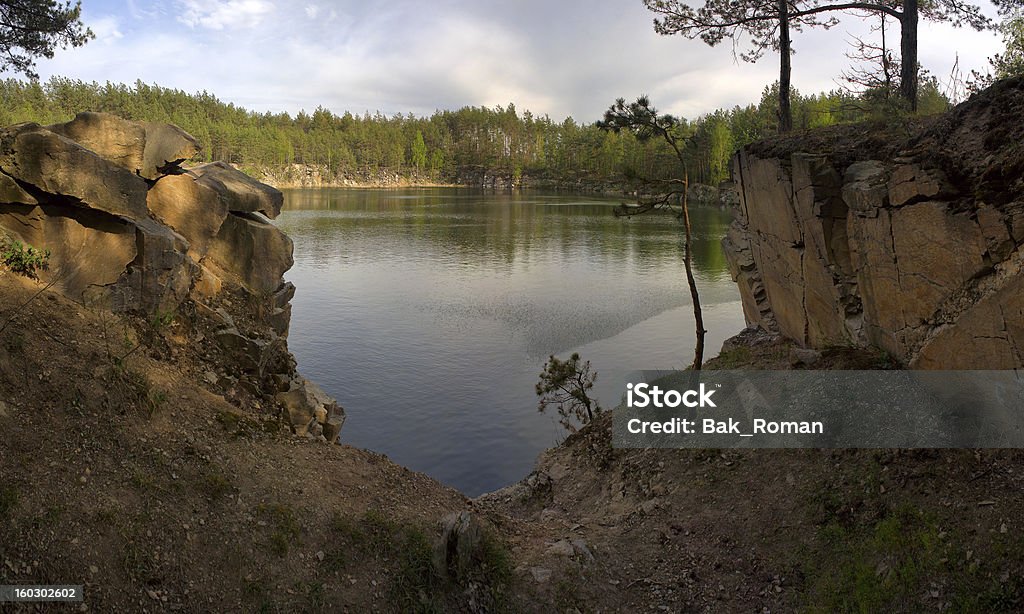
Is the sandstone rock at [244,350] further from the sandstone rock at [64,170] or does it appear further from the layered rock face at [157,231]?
the sandstone rock at [64,170]

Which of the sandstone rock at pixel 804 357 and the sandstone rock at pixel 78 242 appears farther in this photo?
the sandstone rock at pixel 804 357

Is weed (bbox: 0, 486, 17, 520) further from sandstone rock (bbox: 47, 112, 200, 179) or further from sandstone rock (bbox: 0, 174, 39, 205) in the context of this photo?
sandstone rock (bbox: 47, 112, 200, 179)

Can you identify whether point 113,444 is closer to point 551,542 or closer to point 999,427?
point 551,542

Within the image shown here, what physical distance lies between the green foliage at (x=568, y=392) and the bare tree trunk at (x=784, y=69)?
9962mm

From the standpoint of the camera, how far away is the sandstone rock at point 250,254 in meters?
14.1

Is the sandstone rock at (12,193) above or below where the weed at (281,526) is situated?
above

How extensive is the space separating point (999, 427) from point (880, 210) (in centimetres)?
463

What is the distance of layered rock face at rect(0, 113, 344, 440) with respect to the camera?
1043 cm

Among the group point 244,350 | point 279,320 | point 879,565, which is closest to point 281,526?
point 244,350

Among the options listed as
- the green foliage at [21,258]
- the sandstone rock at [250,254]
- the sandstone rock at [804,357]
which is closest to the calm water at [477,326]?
the sandstone rock at [250,254]

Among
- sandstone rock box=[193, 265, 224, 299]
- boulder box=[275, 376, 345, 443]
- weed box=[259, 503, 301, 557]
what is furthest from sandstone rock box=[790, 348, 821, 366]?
sandstone rock box=[193, 265, 224, 299]

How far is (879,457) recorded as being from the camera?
404 inches
